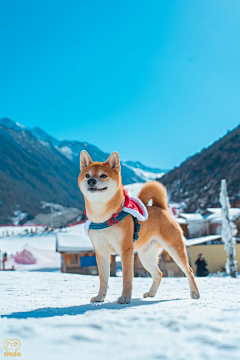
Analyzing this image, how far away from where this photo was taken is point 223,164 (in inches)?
3369

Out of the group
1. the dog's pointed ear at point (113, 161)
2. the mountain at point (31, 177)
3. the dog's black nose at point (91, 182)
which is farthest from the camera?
the mountain at point (31, 177)

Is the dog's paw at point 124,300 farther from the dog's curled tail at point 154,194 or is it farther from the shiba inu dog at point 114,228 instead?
the dog's curled tail at point 154,194

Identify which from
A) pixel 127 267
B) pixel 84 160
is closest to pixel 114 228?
pixel 127 267

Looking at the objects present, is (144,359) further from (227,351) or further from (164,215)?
(164,215)

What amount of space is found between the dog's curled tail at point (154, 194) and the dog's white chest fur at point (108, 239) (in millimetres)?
1229

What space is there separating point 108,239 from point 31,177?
12366 centimetres

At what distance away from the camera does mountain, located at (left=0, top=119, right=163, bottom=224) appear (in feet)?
325

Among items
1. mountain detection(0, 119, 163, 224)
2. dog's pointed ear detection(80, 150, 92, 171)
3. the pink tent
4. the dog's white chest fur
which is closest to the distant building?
the pink tent

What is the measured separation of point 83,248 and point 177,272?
6779 millimetres

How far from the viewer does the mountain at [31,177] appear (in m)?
99.1

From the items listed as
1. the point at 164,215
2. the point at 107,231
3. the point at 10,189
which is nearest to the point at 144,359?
the point at 107,231

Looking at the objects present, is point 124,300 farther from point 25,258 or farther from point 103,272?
point 25,258

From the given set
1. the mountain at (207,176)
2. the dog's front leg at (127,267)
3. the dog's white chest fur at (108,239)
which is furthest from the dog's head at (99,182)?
the mountain at (207,176)

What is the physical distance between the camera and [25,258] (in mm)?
26344
